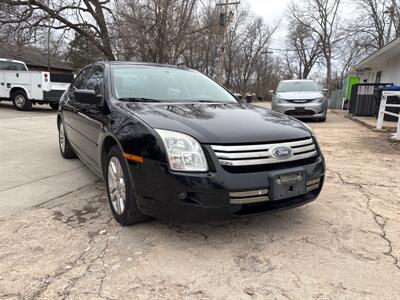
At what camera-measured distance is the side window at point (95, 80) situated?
12.6 ft

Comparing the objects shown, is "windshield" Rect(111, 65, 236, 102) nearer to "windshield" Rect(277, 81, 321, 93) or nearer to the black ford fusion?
the black ford fusion

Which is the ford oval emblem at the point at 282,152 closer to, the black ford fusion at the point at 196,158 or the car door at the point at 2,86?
the black ford fusion at the point at 196,158

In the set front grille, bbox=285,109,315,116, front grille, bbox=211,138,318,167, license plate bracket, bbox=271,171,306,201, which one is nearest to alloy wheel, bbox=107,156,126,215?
front grille, bbox=211,138,318,167

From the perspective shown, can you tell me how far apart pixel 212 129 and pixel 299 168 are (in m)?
0.76

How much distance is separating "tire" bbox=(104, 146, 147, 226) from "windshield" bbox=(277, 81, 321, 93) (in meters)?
10.2

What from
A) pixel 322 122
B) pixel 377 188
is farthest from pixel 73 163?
pixel 322 122

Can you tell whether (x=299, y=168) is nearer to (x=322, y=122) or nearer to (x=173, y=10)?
(x=322, y=122)

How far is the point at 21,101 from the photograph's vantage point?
1418 centimetres

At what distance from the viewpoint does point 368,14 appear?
3369 cm

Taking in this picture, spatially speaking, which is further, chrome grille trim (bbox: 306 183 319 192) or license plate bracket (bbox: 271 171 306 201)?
chrome grille trim (bbox: 306 183 319 192)

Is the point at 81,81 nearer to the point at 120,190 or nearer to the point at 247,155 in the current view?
the point at 120,190

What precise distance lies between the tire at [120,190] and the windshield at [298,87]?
10.2 metres

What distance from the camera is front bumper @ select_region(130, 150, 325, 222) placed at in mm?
2502

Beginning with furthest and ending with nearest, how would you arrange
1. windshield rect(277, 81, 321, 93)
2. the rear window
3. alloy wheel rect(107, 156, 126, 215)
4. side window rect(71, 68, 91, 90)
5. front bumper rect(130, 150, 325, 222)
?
the rear window
windshield rect(277, 81, 321, 93)
side window rect(71, 68, 91, 90)
alloy wheel rect(107, 156, 126, 215)
front bumper rect(130, 150, 325, 222)
